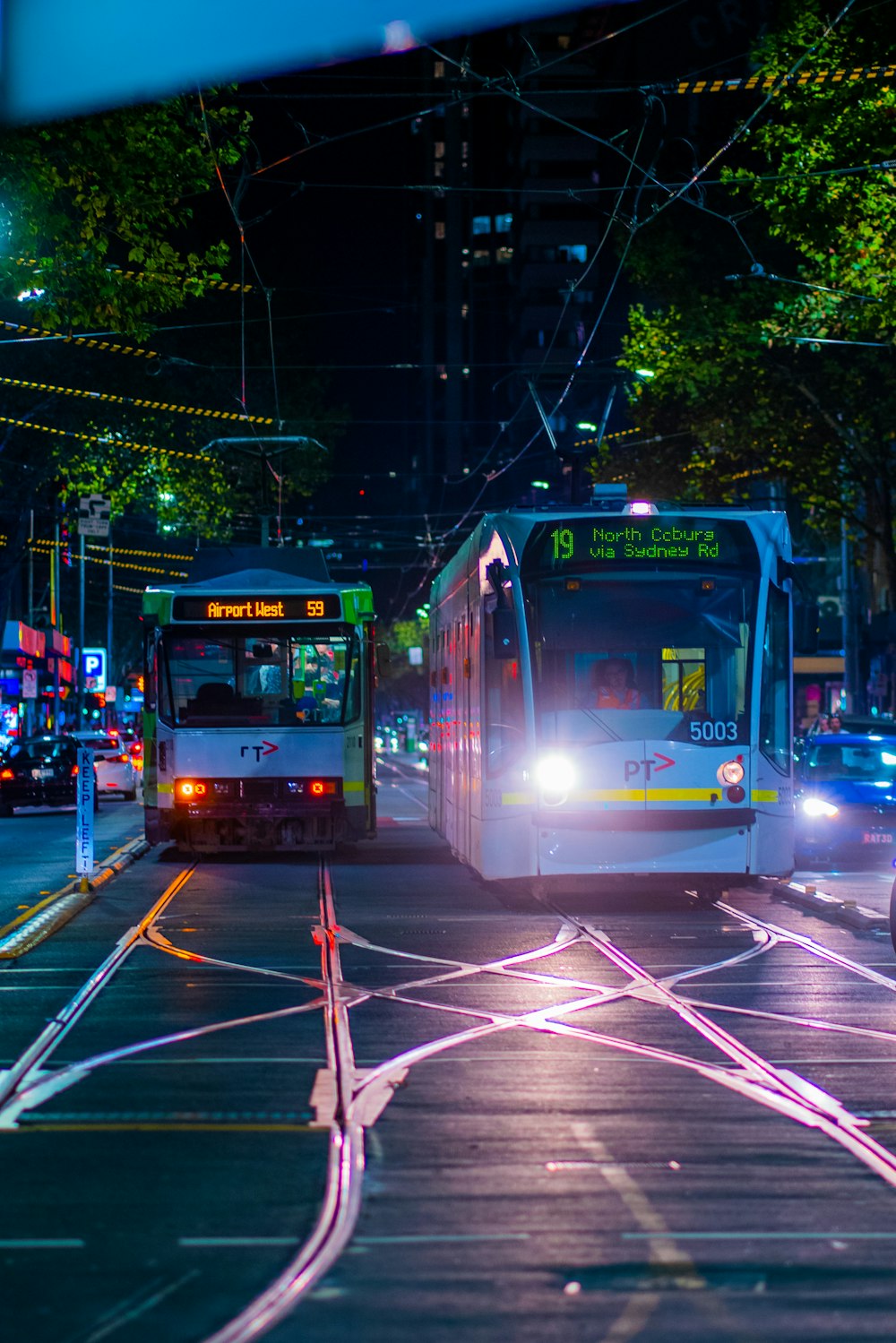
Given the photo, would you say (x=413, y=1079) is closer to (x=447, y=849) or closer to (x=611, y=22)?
(x=447, y=849)

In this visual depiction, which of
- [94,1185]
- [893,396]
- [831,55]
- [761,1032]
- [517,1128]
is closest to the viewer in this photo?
[94,1185]

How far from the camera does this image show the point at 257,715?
81.7 feet

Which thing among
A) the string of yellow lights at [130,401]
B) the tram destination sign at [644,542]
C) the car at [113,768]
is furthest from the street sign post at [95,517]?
the tram destination sign at [644,542]

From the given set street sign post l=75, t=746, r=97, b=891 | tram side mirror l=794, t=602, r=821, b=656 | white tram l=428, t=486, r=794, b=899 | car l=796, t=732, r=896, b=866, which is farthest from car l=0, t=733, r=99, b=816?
tram side mirror l=794, t=602, r=821, b=656

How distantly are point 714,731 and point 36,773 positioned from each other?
90.1 ft

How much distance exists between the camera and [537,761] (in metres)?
17.4

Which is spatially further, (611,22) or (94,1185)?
(611,22)

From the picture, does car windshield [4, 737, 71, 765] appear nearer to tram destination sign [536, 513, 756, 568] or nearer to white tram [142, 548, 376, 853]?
white tram [142, 548, 376, 853]

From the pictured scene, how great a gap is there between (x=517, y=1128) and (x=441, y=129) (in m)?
185

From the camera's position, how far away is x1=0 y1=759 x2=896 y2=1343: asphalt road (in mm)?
5613

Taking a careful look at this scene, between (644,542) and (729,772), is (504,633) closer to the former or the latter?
(644,542)

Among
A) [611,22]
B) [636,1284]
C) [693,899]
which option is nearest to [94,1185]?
[636,1284]

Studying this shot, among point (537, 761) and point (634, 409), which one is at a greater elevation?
point (634, 409)

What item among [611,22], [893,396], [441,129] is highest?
[441,129]
